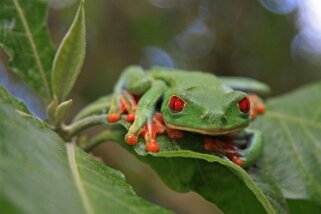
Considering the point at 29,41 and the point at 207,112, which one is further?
the point at 29,41

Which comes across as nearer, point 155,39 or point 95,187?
point 95,187

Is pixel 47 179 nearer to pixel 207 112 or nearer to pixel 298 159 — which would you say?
pixel 207 112

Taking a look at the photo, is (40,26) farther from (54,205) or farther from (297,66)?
(297,66)

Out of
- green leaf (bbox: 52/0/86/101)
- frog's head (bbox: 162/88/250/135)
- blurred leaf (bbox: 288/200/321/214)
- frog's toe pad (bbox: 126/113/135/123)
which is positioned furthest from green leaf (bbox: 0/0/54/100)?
blurred leaf (bbox: 288/200/321/214)

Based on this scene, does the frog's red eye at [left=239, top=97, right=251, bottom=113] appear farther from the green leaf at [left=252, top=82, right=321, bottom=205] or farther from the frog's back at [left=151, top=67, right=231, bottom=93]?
the green leaf at [left=252, top=82, right=321, bottom=205]

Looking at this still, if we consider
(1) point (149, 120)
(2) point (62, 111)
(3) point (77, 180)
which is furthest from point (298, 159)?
(3) point (77, 180)

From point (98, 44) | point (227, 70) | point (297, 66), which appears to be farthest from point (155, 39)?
point (297, 66)

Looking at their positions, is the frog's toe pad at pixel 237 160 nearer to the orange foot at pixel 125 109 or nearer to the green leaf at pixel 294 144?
the green leaf at pixel 294 144
